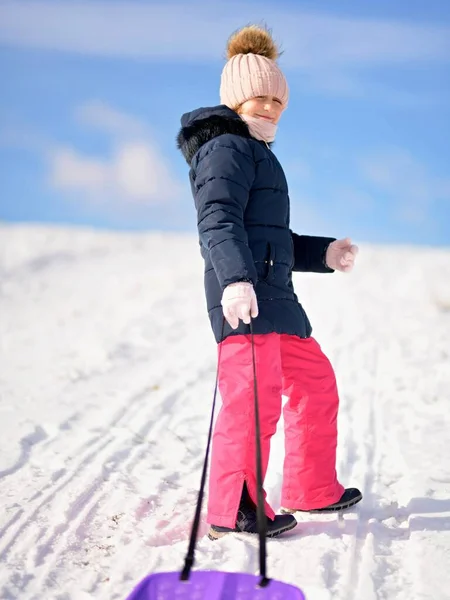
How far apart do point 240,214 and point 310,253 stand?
696 mm

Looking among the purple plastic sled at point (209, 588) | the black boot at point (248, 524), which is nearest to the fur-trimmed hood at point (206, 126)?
the black boot at point (248, 524)

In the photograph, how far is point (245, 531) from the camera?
2.60 metres

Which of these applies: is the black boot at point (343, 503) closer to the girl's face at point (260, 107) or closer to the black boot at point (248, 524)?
the black boot at point (248, 524)

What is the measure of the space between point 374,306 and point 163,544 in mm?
6935

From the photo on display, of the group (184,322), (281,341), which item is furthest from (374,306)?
(281,341)

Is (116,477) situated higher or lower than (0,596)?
higher

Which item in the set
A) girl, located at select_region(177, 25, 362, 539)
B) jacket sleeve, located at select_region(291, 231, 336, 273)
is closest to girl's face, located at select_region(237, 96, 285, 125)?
girl, located at select_region(177, 25, 362, 539)

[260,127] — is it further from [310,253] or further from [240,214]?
[310,253]

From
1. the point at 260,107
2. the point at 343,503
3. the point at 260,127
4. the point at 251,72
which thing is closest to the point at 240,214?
the point at 260,127

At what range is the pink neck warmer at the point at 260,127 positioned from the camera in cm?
282

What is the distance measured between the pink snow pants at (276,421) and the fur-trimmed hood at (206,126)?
32.4 inches

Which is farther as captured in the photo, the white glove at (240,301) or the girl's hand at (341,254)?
the girl's hand at (341,254)

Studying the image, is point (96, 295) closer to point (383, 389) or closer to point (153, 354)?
point (153, 354)

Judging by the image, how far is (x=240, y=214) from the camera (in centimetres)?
258
